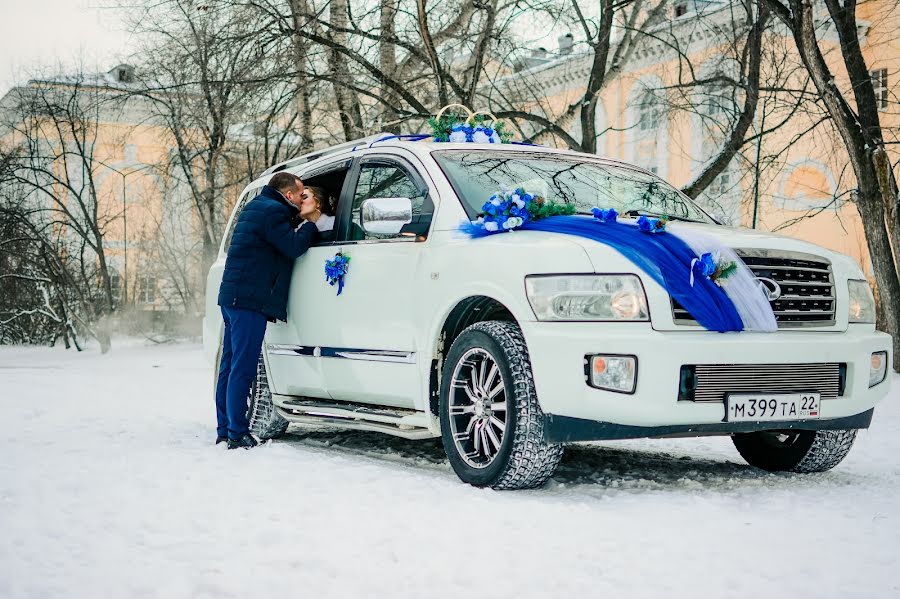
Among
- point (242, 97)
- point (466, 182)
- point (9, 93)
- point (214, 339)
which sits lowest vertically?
point (214, 339)

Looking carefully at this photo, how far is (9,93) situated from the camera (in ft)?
114

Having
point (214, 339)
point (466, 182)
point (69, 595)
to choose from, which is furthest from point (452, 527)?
point (214, 339)

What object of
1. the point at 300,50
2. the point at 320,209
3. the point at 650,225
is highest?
the point at 300,50

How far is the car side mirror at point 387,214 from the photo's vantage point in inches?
236

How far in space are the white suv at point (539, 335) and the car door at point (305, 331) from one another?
16mm

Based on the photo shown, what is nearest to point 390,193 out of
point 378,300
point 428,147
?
point 428,147

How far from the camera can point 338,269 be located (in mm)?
6785

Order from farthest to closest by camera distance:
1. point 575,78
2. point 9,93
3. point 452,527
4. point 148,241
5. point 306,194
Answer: point 148,241 < point 575,78 < point 9,93 < point 306,194 < point 452,527

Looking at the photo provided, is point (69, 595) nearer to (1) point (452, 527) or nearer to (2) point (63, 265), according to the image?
(1) point (452, 527)

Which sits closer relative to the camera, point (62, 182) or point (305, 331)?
point (305, 331)

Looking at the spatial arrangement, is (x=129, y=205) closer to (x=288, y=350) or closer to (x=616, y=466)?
(x=288, y=350)

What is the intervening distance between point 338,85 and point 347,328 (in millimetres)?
11022

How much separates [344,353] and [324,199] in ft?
4.34

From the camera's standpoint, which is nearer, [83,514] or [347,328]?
[83,514]
